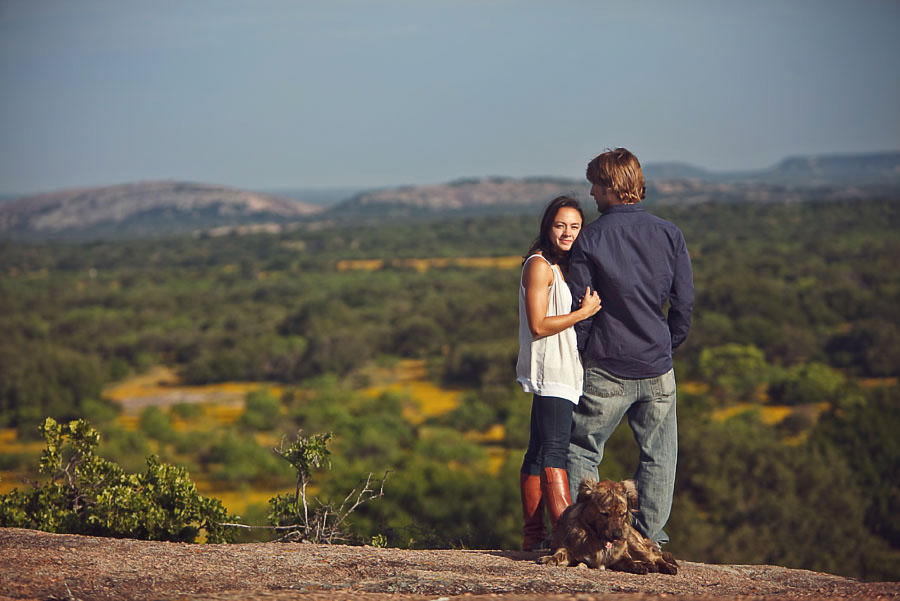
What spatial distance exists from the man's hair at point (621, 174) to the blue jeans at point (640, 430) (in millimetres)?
856

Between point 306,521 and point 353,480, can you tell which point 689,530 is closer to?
point 353,480

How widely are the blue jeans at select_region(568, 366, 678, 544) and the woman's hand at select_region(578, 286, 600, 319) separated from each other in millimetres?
302

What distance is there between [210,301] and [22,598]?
55.9 m

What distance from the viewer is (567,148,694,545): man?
4.21 meters

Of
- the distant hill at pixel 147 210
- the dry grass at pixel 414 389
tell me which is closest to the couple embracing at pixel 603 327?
the dry grass at pixel 414 389

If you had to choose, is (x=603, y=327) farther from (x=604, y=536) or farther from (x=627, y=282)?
(x=604, y=536)

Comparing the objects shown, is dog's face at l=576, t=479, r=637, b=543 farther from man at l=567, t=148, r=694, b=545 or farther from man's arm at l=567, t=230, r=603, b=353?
man's arm at l=567, t=230, r=603, b=353

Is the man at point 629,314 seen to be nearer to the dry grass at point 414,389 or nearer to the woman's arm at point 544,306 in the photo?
the woman's arm at point 544,306

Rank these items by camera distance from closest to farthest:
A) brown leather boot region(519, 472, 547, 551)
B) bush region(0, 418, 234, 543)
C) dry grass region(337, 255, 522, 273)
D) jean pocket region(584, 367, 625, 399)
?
jean pocket region(584, 367, 625, 399) < brown leather boot region(519, 472, 547, 551) < bush region(0, 418, 234, 543) < dry grass region(337, 255, 522, 273)

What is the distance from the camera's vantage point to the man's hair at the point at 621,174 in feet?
13.8

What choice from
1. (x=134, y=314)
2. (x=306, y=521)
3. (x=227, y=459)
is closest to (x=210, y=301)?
(x=134, y=314)

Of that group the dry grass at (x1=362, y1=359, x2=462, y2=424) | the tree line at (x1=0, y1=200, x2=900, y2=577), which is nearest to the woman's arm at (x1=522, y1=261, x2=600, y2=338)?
the tree line at (x1=0, y1=200, x2=900, y2=577)

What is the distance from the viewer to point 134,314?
168 ft

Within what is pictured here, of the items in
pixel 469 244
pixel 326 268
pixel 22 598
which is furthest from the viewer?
pixel 469 244
